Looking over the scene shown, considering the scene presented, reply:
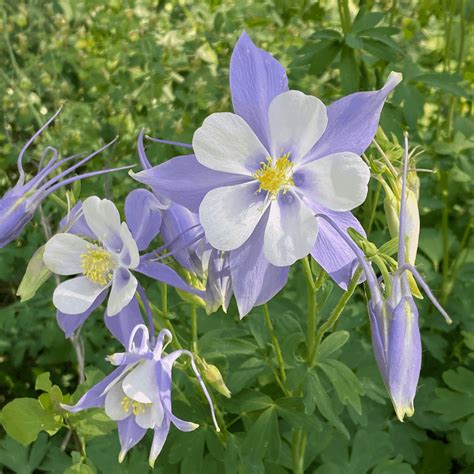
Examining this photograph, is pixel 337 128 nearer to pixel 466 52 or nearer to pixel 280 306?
pixel 280 306

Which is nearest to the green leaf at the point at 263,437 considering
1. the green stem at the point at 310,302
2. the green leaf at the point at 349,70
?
the green stem at the point at 310,302

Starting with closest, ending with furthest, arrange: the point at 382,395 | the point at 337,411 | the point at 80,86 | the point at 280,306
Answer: the point at 337,411, the point at 382,395, the point at 280,306, the point at 80,86

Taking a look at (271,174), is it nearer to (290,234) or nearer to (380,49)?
(290,234)

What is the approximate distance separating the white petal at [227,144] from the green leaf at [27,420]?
871mm

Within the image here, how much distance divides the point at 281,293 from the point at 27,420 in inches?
43.5

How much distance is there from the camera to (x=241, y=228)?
123cm

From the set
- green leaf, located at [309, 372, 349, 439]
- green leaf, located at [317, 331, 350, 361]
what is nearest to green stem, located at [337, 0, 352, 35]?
green leaf, located at [317, 331, 350, 361]

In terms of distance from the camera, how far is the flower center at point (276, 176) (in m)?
1.28

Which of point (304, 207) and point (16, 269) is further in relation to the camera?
point (16, 269)

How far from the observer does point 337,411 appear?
2084mm

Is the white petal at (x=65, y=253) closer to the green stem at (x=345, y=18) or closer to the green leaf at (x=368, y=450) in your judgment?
the green leaf at (x=368, y=450)

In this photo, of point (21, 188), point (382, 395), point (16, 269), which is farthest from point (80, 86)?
point (21, 188)

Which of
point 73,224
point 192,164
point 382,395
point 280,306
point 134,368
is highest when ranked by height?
point 192,164

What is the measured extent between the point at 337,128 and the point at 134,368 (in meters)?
0.53
